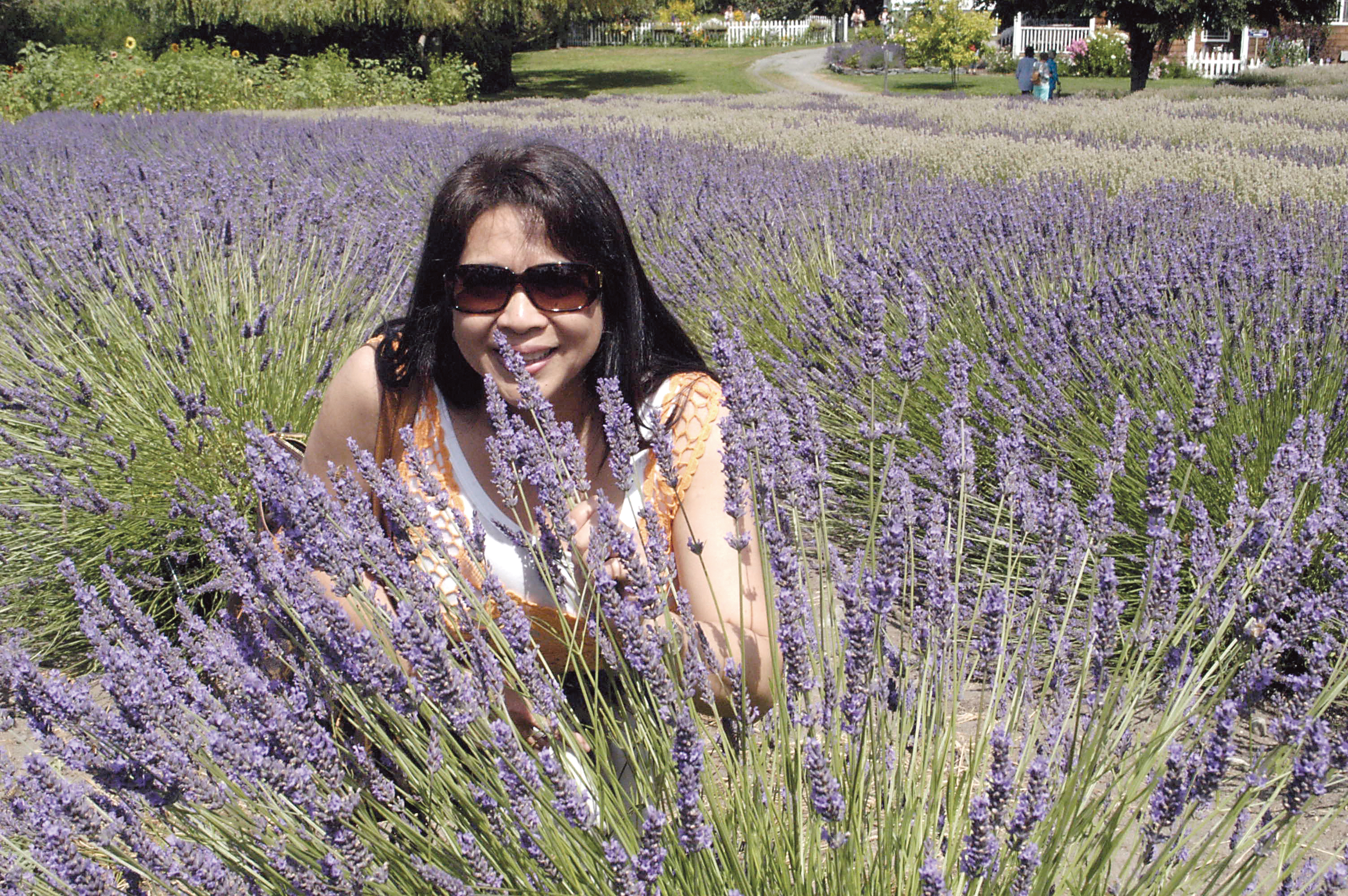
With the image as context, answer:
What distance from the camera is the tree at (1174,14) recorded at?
23344 millimetres

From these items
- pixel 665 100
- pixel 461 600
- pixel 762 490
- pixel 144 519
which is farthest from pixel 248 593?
pixel 665 100

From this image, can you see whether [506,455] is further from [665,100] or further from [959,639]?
→ [665,100]

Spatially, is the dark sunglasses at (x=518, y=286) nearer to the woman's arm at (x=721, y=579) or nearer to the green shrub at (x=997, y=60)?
the woman's arm at (x=721, y=579)

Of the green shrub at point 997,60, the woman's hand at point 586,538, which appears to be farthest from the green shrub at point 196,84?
the green shrub at point 997,60

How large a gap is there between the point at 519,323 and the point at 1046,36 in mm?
44457

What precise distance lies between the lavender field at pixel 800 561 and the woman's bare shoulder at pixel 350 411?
0.24 metres

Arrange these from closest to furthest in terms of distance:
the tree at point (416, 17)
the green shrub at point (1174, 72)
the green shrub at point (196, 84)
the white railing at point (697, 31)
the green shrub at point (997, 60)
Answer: the green shrub at point (196, 84)
the tree at point (416, 17)
the green shrub at point (1174, 72)
the green shrub at point (997, 60)
the white railing at point (697, 31)

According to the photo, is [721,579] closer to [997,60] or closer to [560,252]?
[560,252]

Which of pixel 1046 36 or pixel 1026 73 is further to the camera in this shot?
pixel 1046 36

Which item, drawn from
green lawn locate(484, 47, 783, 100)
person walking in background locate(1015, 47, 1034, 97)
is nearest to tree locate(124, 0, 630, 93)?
green lawn locate(484, 47, 783, 100)

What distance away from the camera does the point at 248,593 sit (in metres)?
1.32

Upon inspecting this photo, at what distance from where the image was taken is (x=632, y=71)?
118ft

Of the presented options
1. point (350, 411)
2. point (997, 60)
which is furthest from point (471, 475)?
point (997, 60)

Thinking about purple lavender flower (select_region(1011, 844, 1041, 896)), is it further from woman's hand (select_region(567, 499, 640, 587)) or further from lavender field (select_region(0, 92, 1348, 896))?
woman's hand (select_region(567, 499, 640, 587))
